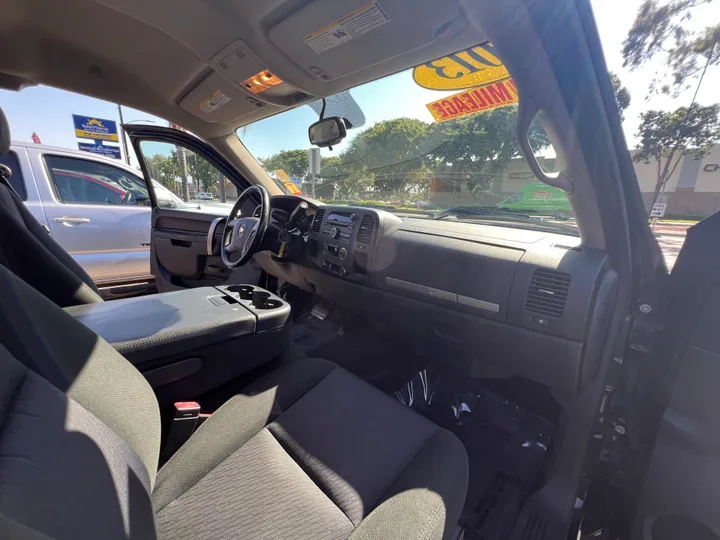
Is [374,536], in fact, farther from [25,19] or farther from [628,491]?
[25,19]

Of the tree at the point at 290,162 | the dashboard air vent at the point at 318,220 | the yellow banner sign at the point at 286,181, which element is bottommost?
the dashboard air vent at the point at 318,220

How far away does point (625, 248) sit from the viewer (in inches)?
45.6

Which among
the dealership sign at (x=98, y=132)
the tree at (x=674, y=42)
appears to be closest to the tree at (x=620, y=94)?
the tree at (x=674, y=42)

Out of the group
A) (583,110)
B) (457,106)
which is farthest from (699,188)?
(457,106)

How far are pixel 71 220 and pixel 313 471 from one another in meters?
3.39

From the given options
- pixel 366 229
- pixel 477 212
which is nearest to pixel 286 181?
pixel 366 229

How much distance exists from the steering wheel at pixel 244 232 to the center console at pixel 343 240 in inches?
13.2

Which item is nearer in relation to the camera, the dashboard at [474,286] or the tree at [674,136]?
the tree at [674,136]

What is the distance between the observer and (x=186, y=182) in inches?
122

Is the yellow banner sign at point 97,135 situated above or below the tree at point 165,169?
above

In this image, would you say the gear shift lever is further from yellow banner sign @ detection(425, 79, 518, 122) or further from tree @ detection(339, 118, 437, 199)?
yellow banner sign @ detection(425, 79, 518, 122)

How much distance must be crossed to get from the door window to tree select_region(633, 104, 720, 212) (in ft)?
12.5

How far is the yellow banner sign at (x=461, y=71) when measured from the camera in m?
1.27

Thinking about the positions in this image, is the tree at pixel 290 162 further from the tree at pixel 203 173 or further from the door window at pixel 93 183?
the door window at pixel 93 183
